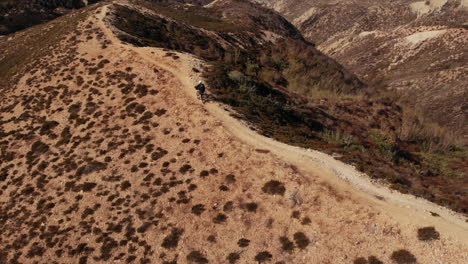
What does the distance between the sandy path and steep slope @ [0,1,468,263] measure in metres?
0.16

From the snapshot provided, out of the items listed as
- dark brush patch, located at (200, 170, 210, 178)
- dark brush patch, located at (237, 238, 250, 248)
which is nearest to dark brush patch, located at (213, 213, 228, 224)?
dark brush patch, located at (237, 238, 250, 248)

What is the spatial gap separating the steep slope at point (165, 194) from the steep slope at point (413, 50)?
51438mm

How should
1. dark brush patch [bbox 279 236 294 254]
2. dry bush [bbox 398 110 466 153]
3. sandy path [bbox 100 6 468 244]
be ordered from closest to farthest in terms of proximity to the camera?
sandy path [bbox 100 6 468 244] → dark brush patch [bbox 279 236 294 254] → dry bush [bbox 398 110 466 153]

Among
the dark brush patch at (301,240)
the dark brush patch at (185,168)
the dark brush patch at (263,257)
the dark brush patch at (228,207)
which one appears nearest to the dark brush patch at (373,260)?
the dark brush patch at (301,240)

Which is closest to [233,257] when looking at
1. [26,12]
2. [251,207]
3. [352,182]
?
[251,207]

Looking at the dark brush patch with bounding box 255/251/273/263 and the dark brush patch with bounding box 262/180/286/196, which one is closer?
the dark brush patch with bounding box 255/251/273/263

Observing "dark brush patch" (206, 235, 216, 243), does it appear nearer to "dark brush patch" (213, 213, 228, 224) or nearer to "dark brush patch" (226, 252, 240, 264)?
"dark brush patch" (213, 213, 228, 224)

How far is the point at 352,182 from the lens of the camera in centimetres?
2491

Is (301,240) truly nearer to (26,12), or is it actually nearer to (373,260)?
(373,260)

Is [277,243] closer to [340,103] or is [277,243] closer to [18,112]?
[340,103]

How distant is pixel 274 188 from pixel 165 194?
9.57 meters

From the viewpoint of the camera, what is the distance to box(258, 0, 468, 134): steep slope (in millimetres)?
70938

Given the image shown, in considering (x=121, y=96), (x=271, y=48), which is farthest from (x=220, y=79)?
(x=271, y=48)

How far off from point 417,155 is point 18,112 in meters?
53.6
